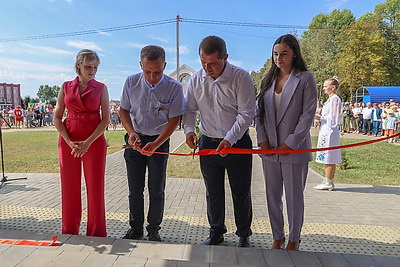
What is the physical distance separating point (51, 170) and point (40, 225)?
4.02m

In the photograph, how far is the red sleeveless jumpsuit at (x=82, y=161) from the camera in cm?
294

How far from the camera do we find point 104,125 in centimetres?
298

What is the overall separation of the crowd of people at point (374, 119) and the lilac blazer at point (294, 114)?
40.9 feet

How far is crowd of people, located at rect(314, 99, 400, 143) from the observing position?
15.5m

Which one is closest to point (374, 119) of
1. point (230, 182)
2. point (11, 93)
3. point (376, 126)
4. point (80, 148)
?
point (376, 126)

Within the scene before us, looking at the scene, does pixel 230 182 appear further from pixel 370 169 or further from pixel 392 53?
pixel 392 53

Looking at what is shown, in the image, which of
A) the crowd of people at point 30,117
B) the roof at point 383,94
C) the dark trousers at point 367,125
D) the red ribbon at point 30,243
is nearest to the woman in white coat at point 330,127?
the red ribbon at point 30,243

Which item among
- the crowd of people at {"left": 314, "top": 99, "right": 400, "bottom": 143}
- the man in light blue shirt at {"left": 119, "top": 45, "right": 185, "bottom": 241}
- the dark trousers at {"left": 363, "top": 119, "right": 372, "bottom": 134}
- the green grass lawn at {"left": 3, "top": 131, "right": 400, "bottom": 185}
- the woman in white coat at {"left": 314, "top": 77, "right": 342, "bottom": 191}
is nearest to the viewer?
the man in light blue shirt at {"left": 119, "top": 45, "right": 185, "bottom": 241}

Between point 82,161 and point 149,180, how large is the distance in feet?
2.36

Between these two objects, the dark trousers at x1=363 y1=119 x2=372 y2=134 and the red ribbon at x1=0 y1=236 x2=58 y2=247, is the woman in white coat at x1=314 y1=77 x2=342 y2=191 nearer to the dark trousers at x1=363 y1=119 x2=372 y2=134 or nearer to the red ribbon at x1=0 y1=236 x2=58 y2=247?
the red ribbon at x1=0 y1=236 x2=58 y2=247

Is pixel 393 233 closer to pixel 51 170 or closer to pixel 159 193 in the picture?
pixel 159 193

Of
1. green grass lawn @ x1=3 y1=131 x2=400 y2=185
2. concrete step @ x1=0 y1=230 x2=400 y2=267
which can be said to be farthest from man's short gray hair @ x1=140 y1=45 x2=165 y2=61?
green grass lawn @ x1=3 y1=131 x2=400 y2=185

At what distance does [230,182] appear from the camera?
301 cm

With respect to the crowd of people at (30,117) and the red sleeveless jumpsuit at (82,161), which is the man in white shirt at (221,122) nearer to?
the red sleeveless jumpsuit at (82,161)
